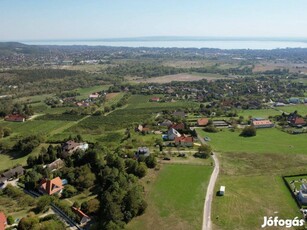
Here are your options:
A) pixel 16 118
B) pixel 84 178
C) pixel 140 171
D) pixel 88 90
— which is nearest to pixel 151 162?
pixel 140 171

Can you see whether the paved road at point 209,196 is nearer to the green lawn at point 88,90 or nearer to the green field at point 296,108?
the green field at point 296,108

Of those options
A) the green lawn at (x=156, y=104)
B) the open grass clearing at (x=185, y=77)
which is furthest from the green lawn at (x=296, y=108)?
the open grass clearing at (x=185, y=77)

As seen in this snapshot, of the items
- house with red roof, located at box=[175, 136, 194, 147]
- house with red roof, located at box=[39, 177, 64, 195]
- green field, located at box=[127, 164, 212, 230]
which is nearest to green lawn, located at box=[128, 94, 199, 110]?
house with red roof, located at box=[175, 136, 194, 147]

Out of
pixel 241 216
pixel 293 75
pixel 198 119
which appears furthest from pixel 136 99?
pixel 293 75

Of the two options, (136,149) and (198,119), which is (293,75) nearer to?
(198,119)

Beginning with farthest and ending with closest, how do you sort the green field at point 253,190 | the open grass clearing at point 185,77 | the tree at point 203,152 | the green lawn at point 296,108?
the open grass clearing at point 185,77 → the green lawn at point 296,108 → the tree at point 203,152 → the green field at point 253,190

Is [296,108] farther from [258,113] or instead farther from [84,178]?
[84,178]

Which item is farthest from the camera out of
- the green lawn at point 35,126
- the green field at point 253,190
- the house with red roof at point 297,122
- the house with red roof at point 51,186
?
the green lawn at point 35,126
